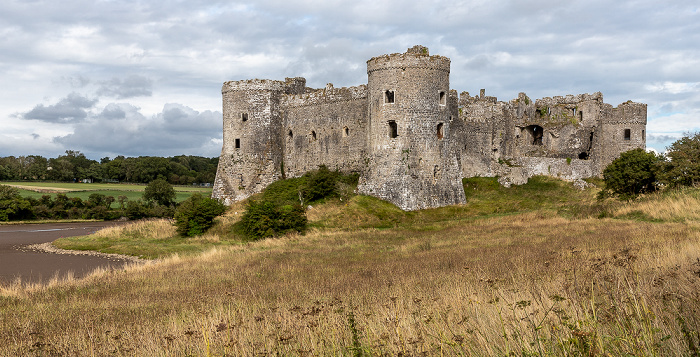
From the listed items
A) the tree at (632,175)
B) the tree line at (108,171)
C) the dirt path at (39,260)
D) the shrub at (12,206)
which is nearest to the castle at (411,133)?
the tree at (632,175)

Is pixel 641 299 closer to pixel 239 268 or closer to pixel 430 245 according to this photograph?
pixel 239 268

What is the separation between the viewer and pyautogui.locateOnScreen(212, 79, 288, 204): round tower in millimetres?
41500

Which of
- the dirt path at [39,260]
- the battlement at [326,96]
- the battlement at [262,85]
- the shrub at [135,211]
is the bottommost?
the dirt path at [39,260]

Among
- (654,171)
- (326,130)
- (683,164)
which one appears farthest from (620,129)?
(326,130)

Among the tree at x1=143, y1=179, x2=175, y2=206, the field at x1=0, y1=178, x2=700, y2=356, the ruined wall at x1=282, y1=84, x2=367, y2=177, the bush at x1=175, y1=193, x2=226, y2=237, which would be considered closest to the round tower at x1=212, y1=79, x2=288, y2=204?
the ruined wall at x1=282, y1=84, x2=367, y2=177

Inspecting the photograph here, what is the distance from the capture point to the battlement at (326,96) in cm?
3847

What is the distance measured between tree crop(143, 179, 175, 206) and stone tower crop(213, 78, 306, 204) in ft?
87.5

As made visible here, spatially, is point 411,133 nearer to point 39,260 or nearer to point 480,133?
point 480,133

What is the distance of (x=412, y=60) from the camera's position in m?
34.0

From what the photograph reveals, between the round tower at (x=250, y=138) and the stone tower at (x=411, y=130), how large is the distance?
968 centimetres

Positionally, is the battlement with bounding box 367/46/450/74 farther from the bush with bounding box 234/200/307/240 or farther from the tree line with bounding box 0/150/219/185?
the tree line with bounding box 0/150/219/185

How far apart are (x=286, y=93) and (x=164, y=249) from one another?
59.1 ft

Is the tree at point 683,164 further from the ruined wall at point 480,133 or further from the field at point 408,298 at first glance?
the ruined wall at point 480,133

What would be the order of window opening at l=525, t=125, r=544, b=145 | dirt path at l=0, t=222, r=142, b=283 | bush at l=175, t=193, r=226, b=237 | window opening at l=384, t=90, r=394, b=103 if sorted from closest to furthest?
dirt path at l=0, t=222, r=142, b=283
bush at l=175, t=193, r=226, b=237
window opening at l=384, t=90, r=394, b=103
window opening at l=525, t=125, r=544, b=145
